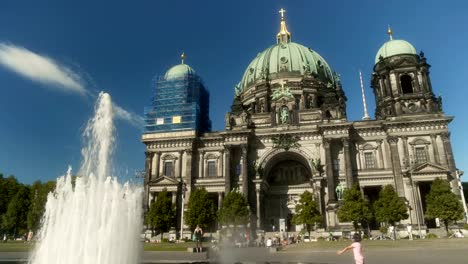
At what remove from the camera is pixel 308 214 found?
4191 centimetres

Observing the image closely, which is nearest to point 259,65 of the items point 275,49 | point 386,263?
point 275,49

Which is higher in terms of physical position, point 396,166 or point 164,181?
point 396,166

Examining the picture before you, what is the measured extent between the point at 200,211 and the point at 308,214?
13431mm

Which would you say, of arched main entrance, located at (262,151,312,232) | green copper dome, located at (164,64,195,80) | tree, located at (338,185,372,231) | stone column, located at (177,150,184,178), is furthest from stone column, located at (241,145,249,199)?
green copper dome, located at (164,64,195,80)

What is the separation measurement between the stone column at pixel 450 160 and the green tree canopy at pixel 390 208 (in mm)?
8608

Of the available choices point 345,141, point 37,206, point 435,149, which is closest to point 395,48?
point 435,149

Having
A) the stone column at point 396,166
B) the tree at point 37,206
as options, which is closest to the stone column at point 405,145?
the stone column at point 396,166

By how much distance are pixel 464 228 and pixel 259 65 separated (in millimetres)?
43344

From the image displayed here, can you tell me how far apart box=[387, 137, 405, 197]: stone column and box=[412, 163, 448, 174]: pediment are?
85.4 inches

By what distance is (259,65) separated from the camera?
6831 cm

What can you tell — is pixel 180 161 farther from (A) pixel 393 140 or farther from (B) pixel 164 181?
(A) pixel 393 140

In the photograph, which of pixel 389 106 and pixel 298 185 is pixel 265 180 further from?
pixel 389 106

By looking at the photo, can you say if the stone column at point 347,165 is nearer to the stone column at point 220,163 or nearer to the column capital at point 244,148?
the column capital at point 244,148

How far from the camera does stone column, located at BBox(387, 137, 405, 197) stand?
44959 mm
